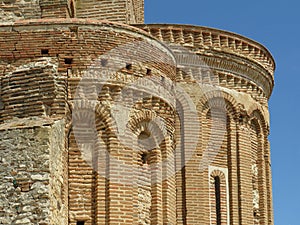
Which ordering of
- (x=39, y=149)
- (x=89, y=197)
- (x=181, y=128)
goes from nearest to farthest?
(x=39, y=149), (x=89, y=197), (x=181, y=128)

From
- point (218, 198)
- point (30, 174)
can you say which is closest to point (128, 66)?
point (30, 174)

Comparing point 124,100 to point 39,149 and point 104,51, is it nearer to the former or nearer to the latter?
point 104,51

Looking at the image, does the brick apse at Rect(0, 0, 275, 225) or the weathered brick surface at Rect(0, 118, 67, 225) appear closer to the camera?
the weathered brick surface at Rect(0, 118, 67, 225)

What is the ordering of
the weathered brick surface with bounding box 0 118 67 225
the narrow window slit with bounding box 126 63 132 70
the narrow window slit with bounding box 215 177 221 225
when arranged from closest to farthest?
the weathered brick surface with bounding box 0 118 67 225, the narrow window slit with bounding box 126 63 132 70, the narrow window slit with bounding box 215 177 221 225

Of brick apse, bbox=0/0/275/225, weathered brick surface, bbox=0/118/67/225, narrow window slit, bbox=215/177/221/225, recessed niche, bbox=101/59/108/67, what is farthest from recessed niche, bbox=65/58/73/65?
narrow window slit, bbox=215/177/221/225

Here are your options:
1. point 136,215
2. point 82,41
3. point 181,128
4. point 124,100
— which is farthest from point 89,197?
point 181,128

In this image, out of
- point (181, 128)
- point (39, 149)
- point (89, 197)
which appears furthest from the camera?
point (181, 128)

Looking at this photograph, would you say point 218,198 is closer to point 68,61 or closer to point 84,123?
point 84,123

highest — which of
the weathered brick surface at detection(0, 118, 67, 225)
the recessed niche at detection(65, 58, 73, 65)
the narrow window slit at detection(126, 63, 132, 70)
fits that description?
the narrow window slit at detection(126, 63, 132, 70)

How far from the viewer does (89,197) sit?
15.2m

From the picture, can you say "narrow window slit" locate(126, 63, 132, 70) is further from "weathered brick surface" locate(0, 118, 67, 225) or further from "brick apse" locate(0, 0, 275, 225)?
"weathered brick surface" locate(0, 118, 67, 225)

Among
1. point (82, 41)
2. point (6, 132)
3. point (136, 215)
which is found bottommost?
point (136, 215)

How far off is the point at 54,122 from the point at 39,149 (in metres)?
0.74

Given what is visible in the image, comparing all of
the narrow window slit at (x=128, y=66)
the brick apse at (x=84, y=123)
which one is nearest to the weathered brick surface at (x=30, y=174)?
the brick apse at (x=84, y=123)
